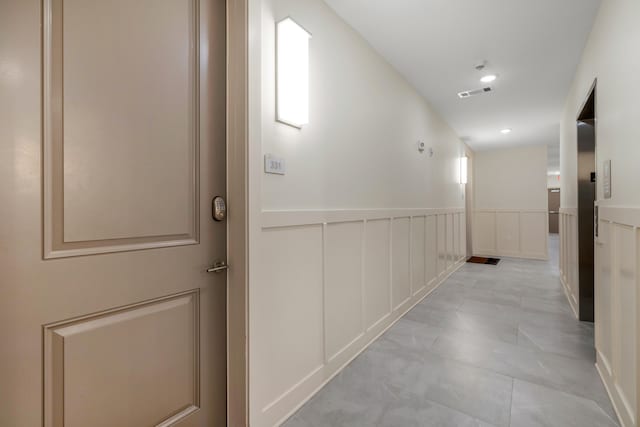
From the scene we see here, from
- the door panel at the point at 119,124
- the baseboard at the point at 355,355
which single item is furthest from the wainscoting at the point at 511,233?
the door panel at the point at 119,124

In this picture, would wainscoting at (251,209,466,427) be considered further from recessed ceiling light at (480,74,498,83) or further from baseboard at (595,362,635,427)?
recessed ceiling light at (480,74,498,83)

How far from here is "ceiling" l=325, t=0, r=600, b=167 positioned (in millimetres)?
2041

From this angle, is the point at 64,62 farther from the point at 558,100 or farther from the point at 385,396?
the point at 558,100

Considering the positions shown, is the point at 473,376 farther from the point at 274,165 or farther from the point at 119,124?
the point at 119,124

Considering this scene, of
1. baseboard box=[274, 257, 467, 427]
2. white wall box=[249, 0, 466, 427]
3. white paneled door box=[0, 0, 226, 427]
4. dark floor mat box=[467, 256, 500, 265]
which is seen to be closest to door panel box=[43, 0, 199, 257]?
white paneled door box=[0, 0, 226, 427]

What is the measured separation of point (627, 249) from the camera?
1.43 m

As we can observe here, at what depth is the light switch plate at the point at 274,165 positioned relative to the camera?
4.88ft

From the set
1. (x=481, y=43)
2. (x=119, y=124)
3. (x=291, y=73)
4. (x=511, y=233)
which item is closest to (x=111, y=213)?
(x=119, y=124)

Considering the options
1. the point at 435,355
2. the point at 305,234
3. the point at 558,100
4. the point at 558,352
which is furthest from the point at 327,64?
the point at 558,100

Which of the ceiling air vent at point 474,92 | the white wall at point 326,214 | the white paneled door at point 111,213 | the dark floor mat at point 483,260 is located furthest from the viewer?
the dark floor mat at point 483,260

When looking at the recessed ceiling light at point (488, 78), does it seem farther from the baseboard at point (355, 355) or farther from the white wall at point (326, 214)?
the baseboard at point (355, 355)

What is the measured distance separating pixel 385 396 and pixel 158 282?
4.80ft

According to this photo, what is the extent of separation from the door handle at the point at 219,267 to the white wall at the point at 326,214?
146 mm

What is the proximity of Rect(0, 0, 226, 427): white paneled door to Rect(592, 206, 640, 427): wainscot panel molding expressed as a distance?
1.94 metres
